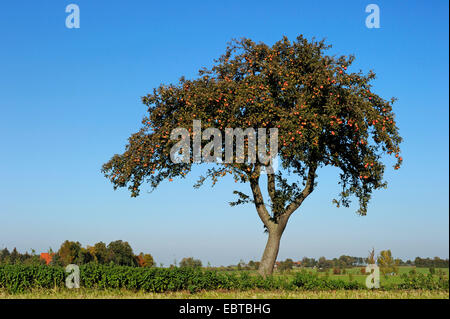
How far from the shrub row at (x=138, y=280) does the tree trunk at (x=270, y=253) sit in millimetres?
3945

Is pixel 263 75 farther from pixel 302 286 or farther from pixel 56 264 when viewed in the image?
pixel 56 264

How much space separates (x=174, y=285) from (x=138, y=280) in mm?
1508

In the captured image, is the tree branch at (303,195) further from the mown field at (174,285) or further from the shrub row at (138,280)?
the shrub row at (138,280)

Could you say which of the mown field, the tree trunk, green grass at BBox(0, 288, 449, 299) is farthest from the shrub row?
the tree trunk

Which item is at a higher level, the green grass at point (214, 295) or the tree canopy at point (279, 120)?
the tree canopy at point (279, 120)

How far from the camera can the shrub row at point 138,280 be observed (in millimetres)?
18125

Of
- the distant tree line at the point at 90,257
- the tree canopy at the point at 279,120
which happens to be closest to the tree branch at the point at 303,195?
the tree canopy at the point at 279,120

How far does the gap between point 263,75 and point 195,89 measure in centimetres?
362

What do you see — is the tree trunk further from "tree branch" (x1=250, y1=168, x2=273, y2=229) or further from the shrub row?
the shrub row

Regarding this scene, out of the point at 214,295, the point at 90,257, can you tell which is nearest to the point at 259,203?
the point at 214,295

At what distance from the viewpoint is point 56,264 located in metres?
20.1

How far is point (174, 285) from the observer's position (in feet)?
59.8

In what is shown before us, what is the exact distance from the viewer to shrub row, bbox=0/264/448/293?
59.5 ft

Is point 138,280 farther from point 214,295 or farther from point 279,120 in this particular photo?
point 279,120
